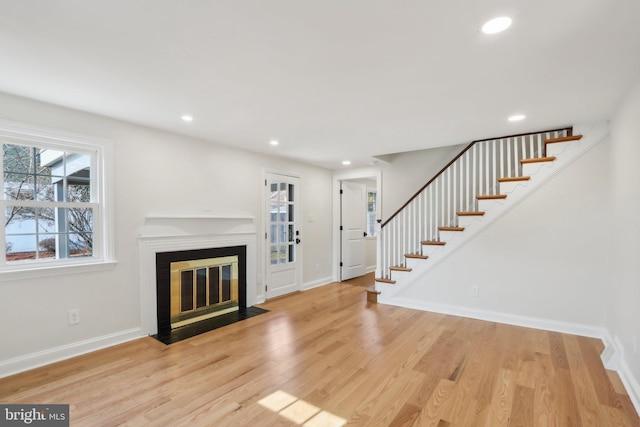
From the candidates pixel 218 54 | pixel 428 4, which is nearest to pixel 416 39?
pixel 428 4

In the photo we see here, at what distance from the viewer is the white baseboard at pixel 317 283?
5.44 metres

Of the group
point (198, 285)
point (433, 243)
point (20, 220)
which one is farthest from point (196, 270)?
point (433, 243)

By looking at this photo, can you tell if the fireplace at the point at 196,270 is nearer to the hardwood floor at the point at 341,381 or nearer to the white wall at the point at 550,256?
the hardwood floor at the point at 341,381

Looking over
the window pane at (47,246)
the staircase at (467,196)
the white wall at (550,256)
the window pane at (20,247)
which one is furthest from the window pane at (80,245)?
the white wall at (550,256)

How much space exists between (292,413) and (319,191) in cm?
416

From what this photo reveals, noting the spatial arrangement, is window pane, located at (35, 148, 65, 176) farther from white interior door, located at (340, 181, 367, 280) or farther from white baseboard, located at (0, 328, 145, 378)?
white interior door, located at (340, 181, 367, 280)

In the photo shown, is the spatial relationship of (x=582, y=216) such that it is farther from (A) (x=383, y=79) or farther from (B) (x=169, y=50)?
(B) (x=169, y=50)

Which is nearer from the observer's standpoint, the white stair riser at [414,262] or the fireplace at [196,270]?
the fireplace at [196,270]

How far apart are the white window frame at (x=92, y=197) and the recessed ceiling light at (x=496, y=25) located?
3.30m

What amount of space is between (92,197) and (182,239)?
3.20ft

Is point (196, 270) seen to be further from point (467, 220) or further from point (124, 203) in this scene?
point (467, 220)

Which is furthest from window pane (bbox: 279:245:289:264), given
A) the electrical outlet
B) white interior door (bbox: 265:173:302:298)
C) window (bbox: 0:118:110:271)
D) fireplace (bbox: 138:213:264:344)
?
the electrical outlet

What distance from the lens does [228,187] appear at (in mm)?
4195

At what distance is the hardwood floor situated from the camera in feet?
6.52
